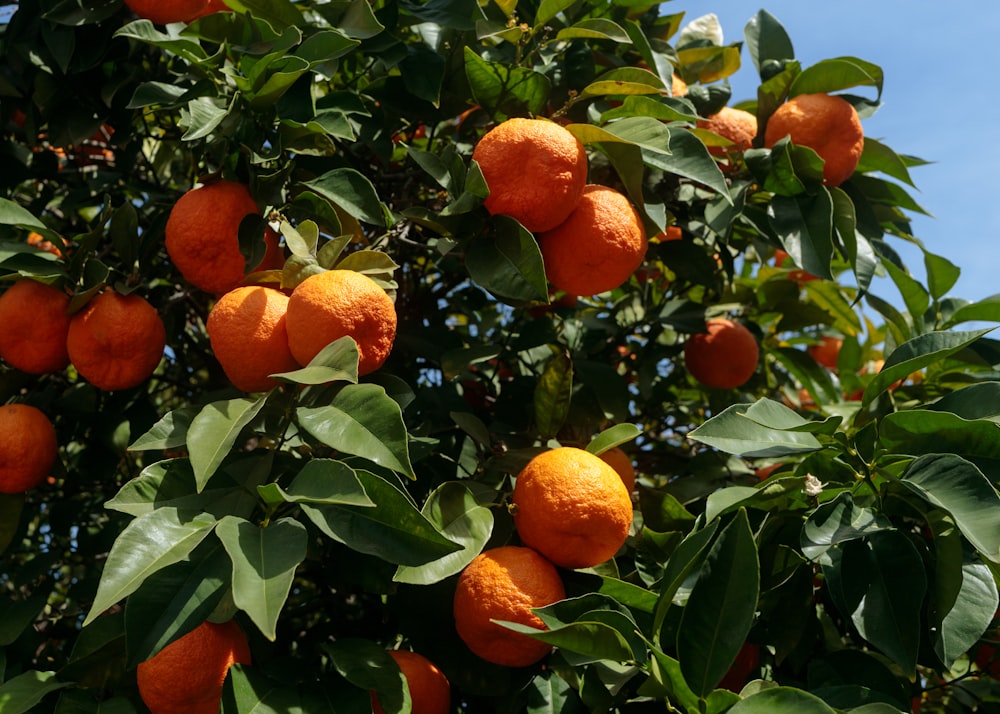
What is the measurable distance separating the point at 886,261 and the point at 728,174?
411 mm

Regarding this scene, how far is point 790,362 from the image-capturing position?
8.52 ft

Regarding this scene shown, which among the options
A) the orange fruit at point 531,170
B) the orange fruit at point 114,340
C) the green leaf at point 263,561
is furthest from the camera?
the orange fruit at point 114,340

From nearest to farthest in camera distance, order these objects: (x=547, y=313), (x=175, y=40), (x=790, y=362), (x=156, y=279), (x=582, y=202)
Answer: (x=175, y=40), (x=582, y=202), (x=156, y=279), (x=547, y=313), (x=790, y=362)

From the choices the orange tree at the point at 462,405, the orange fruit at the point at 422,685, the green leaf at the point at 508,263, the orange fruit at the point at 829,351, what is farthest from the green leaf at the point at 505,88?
the orange fruit at the point at 829,351

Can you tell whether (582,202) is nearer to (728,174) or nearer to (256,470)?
(728,174)

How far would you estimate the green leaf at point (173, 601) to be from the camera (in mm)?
1166

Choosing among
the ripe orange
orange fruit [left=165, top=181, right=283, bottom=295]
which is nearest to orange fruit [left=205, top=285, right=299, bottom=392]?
orange fruit [left=165, top=181, right=283, bottom=295]

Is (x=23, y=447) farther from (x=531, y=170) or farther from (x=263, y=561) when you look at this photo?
(x=531, y=170)

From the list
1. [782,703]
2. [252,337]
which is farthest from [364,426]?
[782,703]

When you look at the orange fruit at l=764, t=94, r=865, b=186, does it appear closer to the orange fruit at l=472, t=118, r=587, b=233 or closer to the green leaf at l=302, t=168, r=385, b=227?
the orange fruit at l=472, t=118, r=587, b=233

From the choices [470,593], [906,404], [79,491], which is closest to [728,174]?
[906,404]

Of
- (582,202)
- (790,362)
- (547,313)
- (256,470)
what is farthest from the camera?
(790,362)

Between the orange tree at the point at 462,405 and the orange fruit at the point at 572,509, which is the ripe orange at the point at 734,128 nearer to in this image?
the orange tree at the point at 462,405

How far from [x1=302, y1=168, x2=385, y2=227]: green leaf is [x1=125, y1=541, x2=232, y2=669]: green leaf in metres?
0.64
